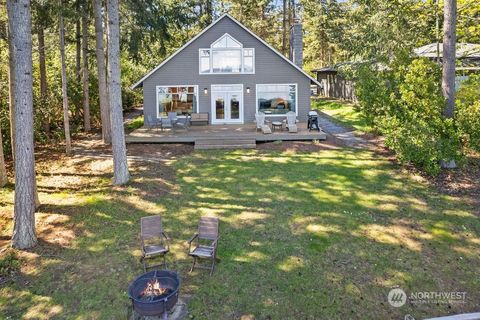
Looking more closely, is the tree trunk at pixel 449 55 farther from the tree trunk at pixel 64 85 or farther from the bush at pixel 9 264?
the bush at pixel 9 264

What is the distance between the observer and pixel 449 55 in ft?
41.1

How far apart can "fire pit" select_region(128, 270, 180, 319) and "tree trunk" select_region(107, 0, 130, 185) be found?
6.10 meters

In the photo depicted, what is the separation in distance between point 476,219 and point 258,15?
30.9 metres

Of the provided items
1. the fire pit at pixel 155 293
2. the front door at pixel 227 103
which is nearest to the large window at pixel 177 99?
the front door at pixel 227 103

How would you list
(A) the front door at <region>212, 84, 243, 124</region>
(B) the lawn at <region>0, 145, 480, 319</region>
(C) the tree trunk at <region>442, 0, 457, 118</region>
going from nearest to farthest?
1. (B) the lawn at <region>0, 145, 480, 319</region>
2. (C) the tree trunk at <region>442, 0, 457, 118</region>
3. (A) the front door at <region>212, 84, 243, 124</region>

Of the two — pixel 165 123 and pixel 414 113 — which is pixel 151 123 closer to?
pixel 165 123

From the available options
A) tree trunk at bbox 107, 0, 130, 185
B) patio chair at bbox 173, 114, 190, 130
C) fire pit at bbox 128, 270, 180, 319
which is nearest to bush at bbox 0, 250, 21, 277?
fire pit at bbox 128, 270, 180, 319

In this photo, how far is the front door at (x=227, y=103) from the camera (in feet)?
69.2

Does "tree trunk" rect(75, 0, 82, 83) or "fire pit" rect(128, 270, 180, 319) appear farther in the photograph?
"tree trunk" rect(75, 0, 82, 83)

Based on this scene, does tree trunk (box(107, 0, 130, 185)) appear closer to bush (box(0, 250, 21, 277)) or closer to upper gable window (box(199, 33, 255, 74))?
bush (box(0, 250, 21, 277))

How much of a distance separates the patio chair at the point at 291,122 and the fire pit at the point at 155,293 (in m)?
12.7

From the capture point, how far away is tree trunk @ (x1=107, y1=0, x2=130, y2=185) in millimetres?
11000

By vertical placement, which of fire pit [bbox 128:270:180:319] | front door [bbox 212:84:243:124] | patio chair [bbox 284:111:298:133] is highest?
front door [bbox 212:84:243:124]

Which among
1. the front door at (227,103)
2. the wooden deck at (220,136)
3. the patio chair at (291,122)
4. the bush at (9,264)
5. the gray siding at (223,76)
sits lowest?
the bush at (9,264)
